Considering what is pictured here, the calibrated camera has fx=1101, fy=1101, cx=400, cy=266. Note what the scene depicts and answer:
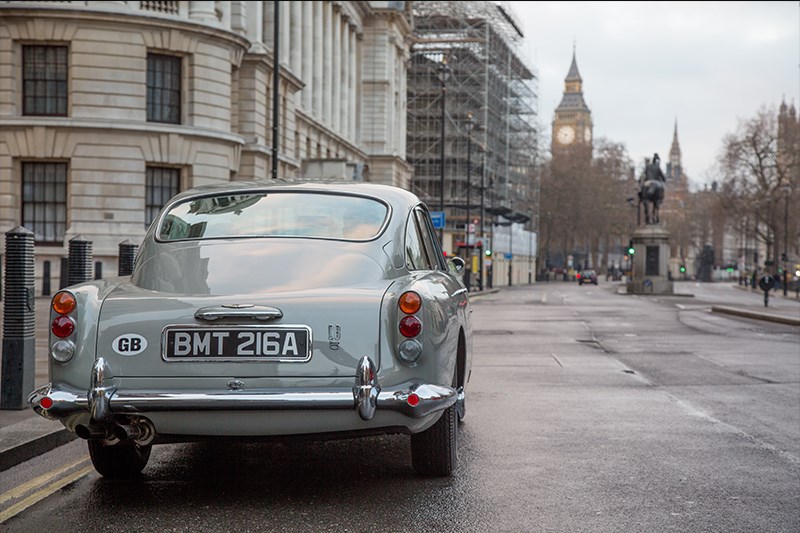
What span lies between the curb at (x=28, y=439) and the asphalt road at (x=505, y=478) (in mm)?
72

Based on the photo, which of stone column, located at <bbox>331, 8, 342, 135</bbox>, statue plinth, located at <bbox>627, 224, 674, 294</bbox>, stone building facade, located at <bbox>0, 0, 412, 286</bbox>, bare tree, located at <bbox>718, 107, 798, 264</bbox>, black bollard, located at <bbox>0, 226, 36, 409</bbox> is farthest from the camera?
bare tree, located at <bbox>718, 107, 798, 264</bbox>

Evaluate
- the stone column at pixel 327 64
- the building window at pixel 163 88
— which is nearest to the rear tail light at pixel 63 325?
the building window at pixel 163 88

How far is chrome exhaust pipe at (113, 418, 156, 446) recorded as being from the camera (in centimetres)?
538

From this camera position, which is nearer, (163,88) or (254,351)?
(254,351)

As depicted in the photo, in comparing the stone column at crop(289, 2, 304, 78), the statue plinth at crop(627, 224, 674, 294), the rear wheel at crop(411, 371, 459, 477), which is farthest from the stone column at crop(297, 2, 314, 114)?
the rear wheel at crop(411, 371, 459, 477)

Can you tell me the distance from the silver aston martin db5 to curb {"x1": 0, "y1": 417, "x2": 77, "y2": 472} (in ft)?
2.68

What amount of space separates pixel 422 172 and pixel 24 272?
78.4m

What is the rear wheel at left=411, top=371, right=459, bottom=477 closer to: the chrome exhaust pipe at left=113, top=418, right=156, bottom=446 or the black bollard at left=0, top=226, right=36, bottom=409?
the chrome exhaust pipe at left=113, top=418, right=156, bottom=446

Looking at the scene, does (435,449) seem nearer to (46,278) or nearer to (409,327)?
(409,327)

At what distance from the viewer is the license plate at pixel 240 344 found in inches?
211

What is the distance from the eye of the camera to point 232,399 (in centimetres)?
522

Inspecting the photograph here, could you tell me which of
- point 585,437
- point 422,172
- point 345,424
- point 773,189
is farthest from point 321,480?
point 773,189

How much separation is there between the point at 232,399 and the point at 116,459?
1259 mm

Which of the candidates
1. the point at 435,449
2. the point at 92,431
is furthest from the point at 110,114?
the point at 92,431
